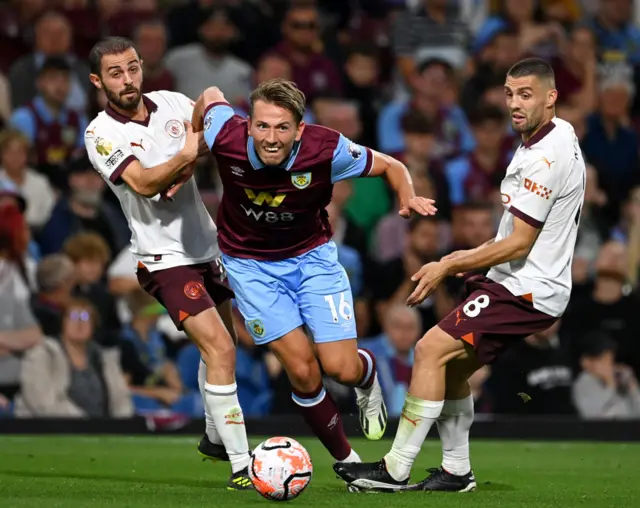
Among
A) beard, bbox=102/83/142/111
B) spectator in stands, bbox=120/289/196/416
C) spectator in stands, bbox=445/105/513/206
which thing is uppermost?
beard, bbox=102/83/142/111

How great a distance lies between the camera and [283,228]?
7617mm

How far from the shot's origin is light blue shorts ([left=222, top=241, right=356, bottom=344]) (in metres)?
7.55

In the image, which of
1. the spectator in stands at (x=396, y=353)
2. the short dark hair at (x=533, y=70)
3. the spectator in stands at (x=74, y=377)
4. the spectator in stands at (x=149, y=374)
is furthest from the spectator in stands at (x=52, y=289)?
the short dark hair at (x=533, y=70)

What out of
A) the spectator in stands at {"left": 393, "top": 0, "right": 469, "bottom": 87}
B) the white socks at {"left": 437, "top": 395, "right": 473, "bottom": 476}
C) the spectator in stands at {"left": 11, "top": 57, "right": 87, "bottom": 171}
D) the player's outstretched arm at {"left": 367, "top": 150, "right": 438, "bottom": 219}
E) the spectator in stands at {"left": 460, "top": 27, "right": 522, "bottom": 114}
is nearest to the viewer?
the player's outstretched arm at {"left": 367, "top": 150, "right": 438, "bottom": 219}

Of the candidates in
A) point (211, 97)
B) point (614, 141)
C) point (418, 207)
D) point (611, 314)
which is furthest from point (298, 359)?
point (614, 141)

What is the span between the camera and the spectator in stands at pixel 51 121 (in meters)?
13.3

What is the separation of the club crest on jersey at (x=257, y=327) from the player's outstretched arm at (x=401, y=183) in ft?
3.25

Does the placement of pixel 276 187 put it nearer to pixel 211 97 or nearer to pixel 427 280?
pixel 211 97

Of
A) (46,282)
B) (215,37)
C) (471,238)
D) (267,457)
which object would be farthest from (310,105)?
(267,457)

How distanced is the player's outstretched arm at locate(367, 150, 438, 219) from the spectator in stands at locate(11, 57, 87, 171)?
627 centimetres

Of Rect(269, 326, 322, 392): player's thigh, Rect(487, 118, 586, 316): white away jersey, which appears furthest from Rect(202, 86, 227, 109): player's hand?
Rect(487, 118, 586, 316): white away jersey

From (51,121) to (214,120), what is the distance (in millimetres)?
6210

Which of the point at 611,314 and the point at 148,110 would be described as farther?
the point at 611,314

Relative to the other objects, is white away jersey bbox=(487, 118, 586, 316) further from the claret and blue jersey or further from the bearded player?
the claret and blue jersey
